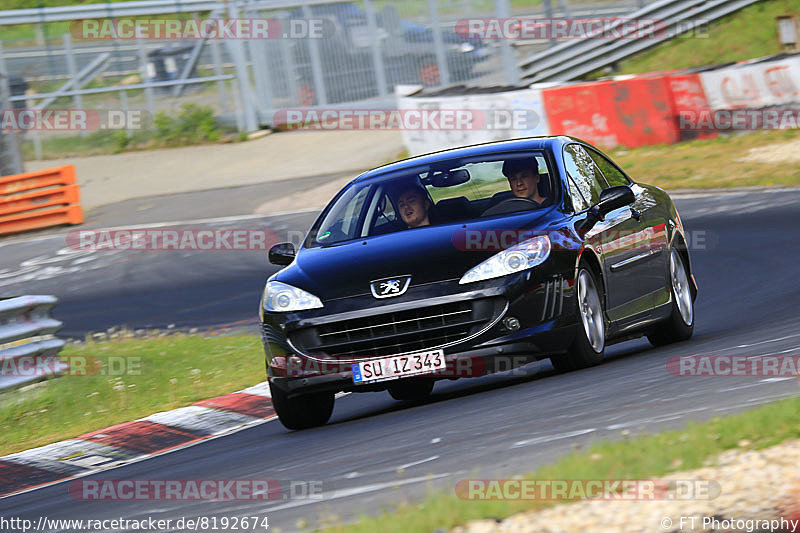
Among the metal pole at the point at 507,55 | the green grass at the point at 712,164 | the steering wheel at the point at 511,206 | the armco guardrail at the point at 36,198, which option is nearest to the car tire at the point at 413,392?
the steering wheel at the point at 511,206

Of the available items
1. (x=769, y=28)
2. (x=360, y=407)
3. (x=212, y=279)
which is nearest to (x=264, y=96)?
(x=769, y=28)

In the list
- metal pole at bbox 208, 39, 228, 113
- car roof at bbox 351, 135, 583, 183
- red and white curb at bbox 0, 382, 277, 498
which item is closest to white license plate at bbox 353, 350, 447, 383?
red and white curb at bbox 0, 382, 277, 498

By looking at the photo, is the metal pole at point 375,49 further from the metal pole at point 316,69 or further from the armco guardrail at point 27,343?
the armco guardrail at point 27,343

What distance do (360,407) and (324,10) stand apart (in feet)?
77.7

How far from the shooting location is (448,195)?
8.70m

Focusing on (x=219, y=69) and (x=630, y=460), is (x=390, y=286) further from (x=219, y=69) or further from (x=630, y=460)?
(x=219, y=69)

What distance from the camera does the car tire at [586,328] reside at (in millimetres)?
7980

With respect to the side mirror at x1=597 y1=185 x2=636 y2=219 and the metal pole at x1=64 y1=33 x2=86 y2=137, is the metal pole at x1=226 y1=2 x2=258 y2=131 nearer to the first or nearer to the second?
the metal pole at x1=64 y1=33 x2=86 y2=137

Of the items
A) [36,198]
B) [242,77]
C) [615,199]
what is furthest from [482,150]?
[242,77]

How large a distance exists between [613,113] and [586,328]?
49.5ft

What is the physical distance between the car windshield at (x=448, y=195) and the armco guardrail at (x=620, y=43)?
2165cm

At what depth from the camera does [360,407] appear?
30.3 feet

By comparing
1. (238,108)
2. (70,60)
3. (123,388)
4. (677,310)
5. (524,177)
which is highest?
(70,60)

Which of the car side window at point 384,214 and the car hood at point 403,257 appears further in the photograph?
the car side window at point 384,214
